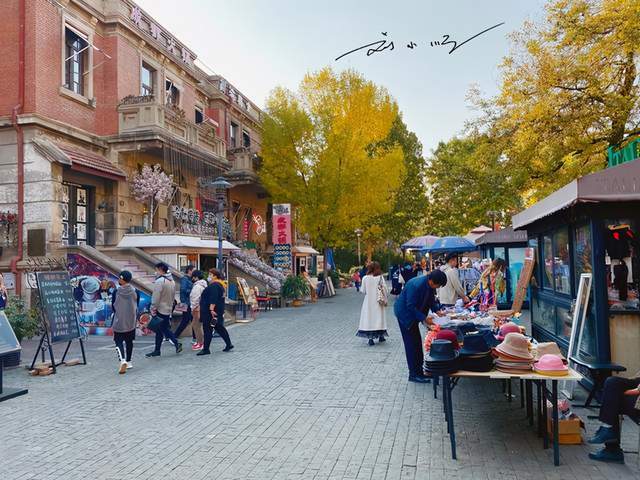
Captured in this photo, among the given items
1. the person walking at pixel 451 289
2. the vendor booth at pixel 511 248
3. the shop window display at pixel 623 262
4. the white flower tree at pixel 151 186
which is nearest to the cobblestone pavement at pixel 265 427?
the shop window display at pixel 623 262

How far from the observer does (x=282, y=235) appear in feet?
80.5

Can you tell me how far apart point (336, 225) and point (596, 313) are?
19727mm

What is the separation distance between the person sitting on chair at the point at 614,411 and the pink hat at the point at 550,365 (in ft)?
1.42

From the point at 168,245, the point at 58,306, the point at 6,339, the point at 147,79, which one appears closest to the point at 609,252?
the point at 6,339

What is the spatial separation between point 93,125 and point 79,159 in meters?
2.31

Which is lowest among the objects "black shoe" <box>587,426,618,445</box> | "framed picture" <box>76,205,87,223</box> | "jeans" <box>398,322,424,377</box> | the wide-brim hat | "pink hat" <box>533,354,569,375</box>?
"black shoe" <box>587,426,618,445</box>

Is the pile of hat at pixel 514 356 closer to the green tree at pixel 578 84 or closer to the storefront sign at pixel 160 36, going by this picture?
the green tree at pixel 578 84

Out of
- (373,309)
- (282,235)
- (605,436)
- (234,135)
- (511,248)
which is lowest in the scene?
(605,436)

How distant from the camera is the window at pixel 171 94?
68.7 ft

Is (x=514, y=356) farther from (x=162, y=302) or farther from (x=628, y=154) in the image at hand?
(x=162, y=302)

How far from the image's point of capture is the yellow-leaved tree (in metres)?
24.6

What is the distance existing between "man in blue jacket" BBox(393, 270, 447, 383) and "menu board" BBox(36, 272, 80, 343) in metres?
5.87

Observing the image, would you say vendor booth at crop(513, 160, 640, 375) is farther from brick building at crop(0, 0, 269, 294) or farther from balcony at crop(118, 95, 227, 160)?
balcony at crop(118, 95, 227, 160)

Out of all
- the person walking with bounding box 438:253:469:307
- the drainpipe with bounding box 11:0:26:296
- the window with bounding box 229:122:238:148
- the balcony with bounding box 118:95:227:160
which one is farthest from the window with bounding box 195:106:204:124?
the person walking with bounding box 438:253:469:307
